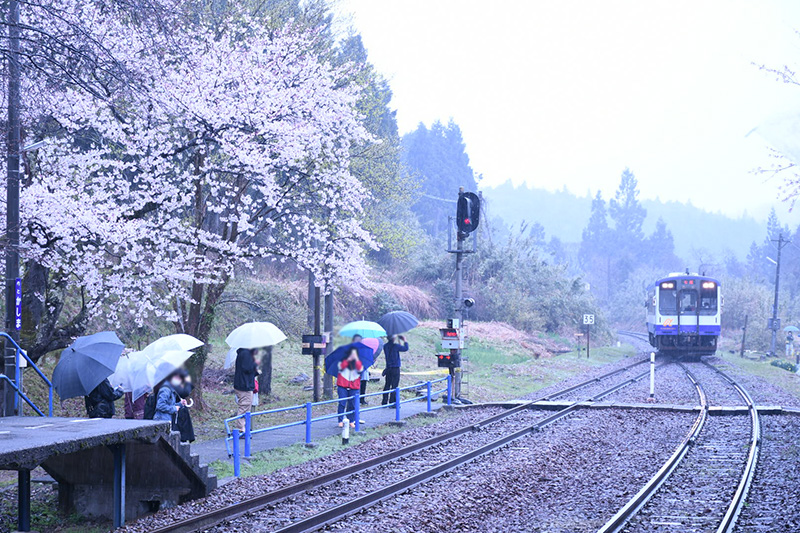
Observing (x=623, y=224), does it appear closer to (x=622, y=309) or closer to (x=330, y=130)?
(x=622, y=309)

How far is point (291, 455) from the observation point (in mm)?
12461

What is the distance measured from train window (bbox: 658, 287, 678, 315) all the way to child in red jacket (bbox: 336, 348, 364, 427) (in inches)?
851

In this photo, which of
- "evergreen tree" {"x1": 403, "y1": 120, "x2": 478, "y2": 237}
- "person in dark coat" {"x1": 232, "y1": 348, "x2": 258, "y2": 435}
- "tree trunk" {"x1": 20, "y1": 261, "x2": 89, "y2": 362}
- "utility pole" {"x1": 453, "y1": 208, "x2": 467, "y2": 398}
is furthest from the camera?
"evergreen tree" {"x1": 403, "y1": 120, "x2": 478, "y2": 237}

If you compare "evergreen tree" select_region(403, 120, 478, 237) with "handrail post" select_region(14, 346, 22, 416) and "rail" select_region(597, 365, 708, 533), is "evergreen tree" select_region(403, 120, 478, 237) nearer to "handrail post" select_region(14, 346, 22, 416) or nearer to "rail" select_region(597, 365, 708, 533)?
"rail" select_region(597, 365, 708, 533)

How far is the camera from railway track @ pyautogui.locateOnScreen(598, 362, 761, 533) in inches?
342

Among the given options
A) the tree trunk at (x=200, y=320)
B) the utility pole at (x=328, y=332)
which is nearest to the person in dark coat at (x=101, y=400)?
the tree trunk at (x=200, y=320)

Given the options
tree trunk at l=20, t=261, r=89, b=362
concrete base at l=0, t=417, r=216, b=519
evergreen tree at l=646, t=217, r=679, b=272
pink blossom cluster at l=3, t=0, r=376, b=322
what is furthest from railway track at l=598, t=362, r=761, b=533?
evergreen tree at l=646, t=217, r=679, b=272

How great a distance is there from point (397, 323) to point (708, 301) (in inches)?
835

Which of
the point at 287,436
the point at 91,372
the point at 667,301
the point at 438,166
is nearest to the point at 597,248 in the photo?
the point at 438,166

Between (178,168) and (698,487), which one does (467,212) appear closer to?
(178,168)

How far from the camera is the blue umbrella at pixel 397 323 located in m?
15.9

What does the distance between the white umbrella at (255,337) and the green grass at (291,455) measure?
177cm

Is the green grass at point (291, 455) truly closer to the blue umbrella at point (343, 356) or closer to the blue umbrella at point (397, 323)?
the blue umbrella at point (343, 356)

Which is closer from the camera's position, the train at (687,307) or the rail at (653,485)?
the rail at (653,485)
